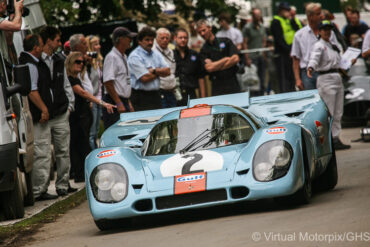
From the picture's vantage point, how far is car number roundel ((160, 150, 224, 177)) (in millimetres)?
8023

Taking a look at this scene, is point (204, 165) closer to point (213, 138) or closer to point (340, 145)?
point (213, 138)

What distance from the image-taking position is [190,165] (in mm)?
8094

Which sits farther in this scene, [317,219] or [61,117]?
[61,117]

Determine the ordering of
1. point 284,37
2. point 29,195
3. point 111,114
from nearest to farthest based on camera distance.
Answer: point 29,195 < point 111,114 < point 284,37

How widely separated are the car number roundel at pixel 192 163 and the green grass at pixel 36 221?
1499mm

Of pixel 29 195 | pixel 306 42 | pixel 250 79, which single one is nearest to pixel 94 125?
pixel 306 42

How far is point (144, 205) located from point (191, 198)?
18.2 inches

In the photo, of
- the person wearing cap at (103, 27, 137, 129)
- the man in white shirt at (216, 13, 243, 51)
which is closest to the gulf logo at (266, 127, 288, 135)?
the person wearing cap at (103, 27, 137, 129)

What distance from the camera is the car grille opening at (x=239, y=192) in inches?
309

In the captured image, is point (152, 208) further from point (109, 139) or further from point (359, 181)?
point (359, 181)

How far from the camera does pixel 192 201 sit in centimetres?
782

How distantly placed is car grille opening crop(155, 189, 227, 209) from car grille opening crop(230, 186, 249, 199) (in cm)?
10

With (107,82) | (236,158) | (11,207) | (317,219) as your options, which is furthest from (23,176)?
(317,219)

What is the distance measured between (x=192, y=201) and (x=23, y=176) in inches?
134
